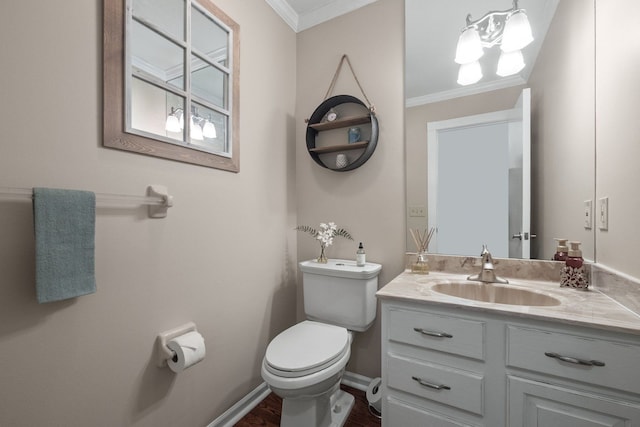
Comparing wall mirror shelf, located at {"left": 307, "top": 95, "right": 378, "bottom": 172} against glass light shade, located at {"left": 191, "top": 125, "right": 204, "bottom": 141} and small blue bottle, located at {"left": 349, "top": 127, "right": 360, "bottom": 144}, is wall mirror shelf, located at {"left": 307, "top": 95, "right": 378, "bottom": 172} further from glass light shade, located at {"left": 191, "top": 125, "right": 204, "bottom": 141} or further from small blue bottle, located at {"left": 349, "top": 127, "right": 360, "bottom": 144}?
glass light shade, located at {"left": 191, "top": 125, "right": 204, "bottom": 141}

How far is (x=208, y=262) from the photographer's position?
1.37 meters

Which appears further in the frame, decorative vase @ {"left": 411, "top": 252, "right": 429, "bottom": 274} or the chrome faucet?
decorative vase @ {"left": 411, "top": 252, "right": 429, "bottom": 274}

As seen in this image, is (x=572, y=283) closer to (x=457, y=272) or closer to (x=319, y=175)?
(x=457, y=272)

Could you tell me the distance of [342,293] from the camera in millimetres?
1592

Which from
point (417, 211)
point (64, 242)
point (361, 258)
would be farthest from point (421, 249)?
point (64, 242)

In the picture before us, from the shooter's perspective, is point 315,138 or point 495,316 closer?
point 495,316

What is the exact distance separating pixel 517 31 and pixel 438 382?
1.70 metres

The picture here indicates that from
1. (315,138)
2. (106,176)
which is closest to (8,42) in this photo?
(106,176)

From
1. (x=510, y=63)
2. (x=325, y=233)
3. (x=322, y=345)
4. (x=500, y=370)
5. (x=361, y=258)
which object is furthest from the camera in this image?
(x=325, y=233)

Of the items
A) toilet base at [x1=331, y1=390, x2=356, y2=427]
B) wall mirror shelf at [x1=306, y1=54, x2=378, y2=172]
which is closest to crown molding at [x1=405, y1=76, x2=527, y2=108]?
wall mirror shelf at [x1=306, y1=54, x2=378, y2=172]

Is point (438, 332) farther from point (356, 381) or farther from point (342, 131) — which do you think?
point (342, 131)

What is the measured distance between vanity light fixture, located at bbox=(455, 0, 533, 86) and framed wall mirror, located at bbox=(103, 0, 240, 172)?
129 centimetres

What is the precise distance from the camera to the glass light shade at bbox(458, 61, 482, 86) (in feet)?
4.94

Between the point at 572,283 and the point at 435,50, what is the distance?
144 cm
